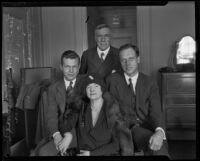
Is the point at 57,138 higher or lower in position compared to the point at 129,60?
lower

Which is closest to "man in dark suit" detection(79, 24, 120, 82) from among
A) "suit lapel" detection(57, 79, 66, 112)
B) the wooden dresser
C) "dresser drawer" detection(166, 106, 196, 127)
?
"suit lapel" detection(57, 79, 66, 112)

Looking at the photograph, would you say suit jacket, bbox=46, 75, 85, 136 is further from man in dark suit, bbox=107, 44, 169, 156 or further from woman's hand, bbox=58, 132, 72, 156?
man in dark suit, bbox=107, 44, 169, 156

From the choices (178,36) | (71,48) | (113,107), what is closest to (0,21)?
(71,48)

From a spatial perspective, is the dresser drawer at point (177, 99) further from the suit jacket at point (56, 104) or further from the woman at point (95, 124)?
the suit jacket at point (56, 104)

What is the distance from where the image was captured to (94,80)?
1604 millimetres

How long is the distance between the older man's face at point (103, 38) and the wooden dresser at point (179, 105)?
0.35m

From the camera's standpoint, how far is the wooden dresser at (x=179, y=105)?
5.23 ft

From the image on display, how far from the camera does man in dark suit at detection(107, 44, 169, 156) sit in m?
1.59

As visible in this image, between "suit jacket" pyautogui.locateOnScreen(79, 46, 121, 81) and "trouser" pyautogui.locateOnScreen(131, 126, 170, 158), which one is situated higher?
"suit jacket" pyautogui.locateOnScreen(79, 46, 121, 81)

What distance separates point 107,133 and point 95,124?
0.27ft

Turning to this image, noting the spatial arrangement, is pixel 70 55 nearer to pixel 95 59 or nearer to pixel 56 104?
pixel 95 59

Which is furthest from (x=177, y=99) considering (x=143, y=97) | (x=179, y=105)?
(x=143, y=97)

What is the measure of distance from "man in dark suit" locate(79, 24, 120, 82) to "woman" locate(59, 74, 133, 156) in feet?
0.16
